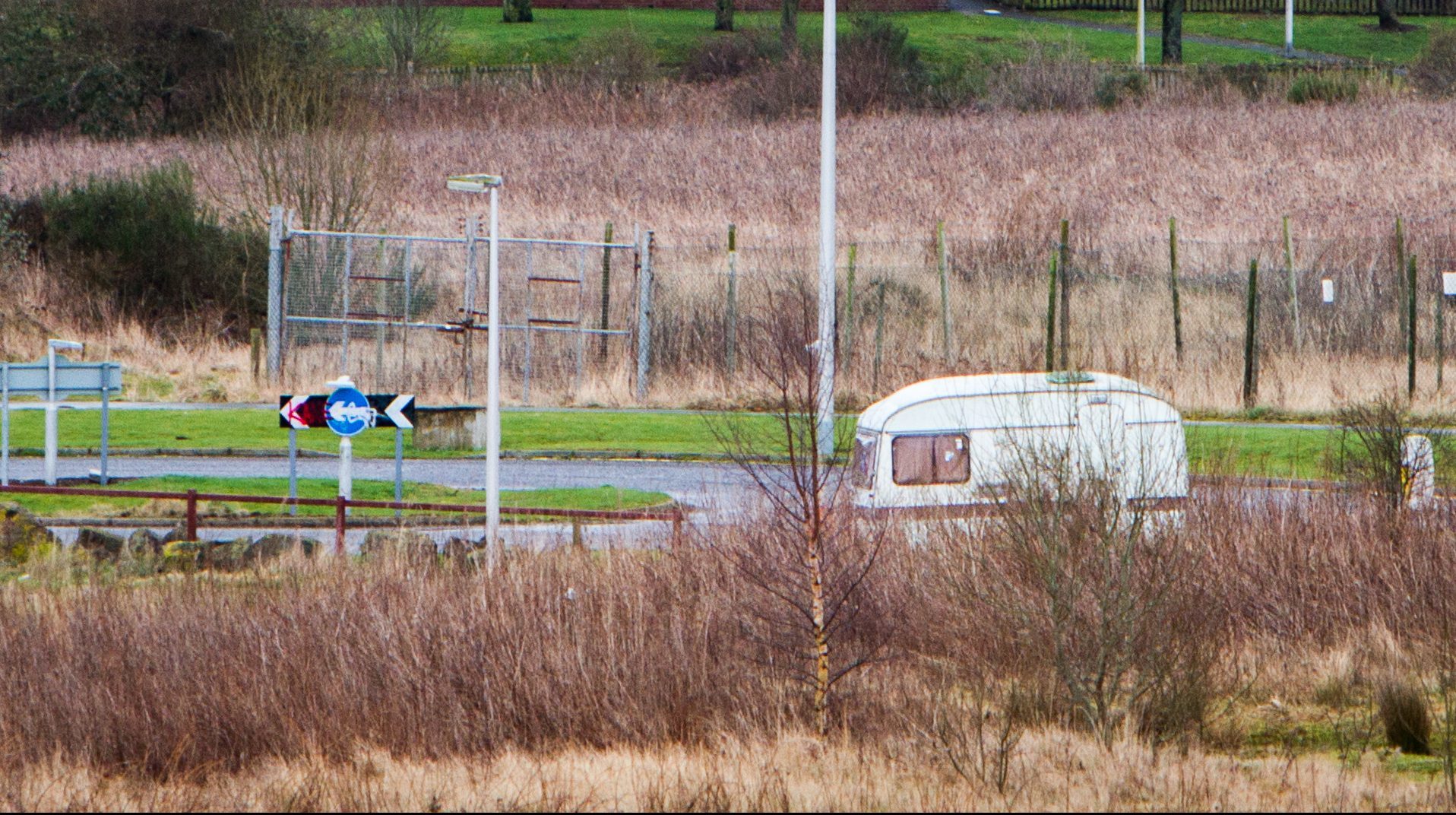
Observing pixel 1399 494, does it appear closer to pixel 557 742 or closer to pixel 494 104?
pixel 557 742

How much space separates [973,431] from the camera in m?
12.8

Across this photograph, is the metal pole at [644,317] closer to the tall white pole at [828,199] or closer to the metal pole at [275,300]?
the metal pole at [275,300]

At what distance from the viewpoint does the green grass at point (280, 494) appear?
49.9 ft

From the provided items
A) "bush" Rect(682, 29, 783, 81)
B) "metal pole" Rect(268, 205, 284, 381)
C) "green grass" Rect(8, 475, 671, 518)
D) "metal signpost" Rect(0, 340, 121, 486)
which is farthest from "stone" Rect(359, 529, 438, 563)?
"bush" Rect(682, 29, 783, 81)

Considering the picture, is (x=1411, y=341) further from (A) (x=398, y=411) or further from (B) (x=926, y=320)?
(A) (x=398, y=411)

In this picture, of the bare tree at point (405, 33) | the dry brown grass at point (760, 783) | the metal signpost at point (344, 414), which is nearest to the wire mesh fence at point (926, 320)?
the metal signpost at point (344, 414)

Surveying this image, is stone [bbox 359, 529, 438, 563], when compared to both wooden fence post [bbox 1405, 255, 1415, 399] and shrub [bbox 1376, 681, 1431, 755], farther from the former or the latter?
wooden fence post [bbox 1405, 255, 1415, 399]

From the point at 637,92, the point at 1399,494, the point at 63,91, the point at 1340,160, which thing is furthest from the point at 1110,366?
the point at 63,91

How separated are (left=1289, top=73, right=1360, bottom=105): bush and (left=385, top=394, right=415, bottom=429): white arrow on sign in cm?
3986

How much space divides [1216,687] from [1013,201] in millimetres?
29451

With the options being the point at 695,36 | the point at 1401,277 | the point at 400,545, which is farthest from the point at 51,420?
the point at 695,36

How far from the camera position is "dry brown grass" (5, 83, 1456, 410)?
25172 mm

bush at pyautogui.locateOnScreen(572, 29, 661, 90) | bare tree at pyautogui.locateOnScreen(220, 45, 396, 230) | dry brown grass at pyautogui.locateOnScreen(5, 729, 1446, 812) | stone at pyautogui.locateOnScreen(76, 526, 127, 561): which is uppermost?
bush at pyautogui.locateOnScreen(572, 29, 661, 90)

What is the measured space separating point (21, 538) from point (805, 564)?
7.63m
